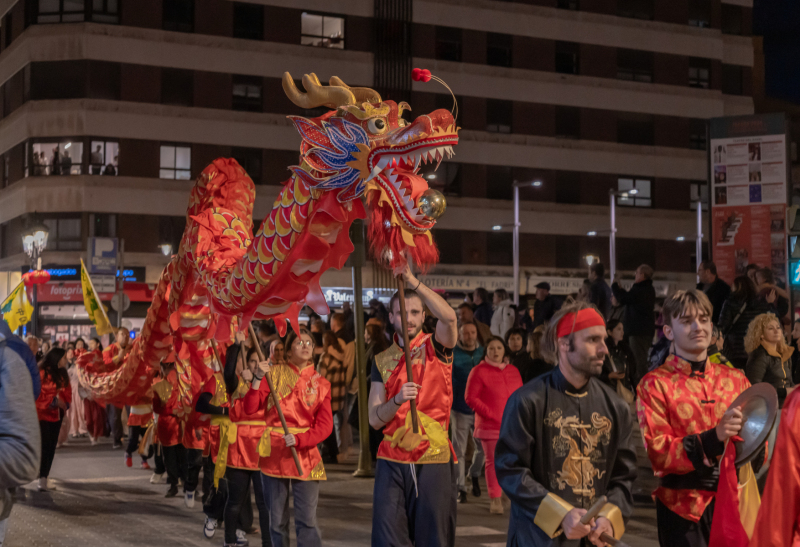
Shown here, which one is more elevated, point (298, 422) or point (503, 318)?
point (503, 318)

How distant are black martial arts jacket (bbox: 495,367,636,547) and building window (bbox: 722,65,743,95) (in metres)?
46.0

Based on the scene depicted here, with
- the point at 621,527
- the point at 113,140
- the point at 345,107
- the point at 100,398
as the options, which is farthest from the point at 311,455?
the point at 113,140

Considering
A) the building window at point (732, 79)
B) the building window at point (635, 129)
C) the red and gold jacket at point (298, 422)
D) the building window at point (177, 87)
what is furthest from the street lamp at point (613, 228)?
the red and gold jacket at point (298, 422)

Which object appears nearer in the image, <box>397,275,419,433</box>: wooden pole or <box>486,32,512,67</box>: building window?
<box>397,275,419,433</box>: wooden pole

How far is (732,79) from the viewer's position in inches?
1845

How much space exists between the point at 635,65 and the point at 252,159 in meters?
18.8

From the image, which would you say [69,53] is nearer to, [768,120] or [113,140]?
[113,140]

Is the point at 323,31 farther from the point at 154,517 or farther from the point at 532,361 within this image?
the point at 154,517

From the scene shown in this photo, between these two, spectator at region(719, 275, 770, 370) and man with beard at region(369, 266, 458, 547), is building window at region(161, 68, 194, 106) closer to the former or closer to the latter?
spectator at region(719, 275, 770, 370)

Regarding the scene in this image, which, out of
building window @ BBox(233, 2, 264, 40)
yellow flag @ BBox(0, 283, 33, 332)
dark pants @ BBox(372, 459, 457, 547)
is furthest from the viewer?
building window @ BBox(233, 2, 264, 40)

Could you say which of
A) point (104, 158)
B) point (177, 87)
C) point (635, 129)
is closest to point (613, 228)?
point (635, 129)

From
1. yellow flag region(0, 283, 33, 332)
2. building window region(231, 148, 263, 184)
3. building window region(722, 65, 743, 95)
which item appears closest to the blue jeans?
yellow flag region(0, 283, 33, 332)

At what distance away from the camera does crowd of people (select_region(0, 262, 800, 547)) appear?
4.30 m

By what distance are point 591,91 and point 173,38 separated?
746 inches
